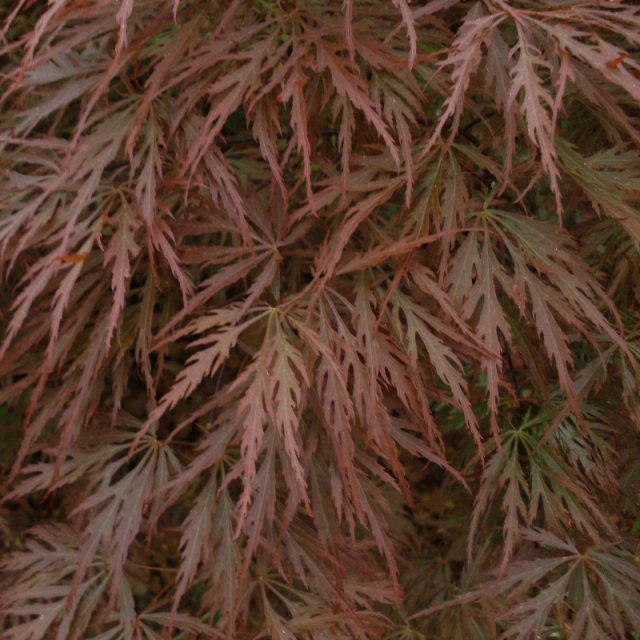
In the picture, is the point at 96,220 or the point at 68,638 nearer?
the point at 96,220

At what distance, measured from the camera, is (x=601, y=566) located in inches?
55.2

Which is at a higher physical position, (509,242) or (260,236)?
(509,242)

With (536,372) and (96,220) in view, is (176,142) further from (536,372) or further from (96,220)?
(536,372)

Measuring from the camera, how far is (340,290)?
4.46 ft

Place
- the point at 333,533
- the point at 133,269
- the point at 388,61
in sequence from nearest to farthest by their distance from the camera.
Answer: the point at 388,61
the point at 333,533
the point at 133,269

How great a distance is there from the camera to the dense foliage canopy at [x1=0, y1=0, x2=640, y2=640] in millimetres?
1218

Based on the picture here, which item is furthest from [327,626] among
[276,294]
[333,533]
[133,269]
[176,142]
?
[176,142]

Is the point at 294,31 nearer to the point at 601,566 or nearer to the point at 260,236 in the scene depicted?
the point at 260,236

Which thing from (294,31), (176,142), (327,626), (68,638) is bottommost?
(68,638)

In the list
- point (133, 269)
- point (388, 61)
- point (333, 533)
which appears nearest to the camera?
point (388, 61)

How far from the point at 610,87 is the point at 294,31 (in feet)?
1.74

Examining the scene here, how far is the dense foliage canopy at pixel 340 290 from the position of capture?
1.22 metres

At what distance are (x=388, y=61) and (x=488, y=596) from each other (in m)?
0.89

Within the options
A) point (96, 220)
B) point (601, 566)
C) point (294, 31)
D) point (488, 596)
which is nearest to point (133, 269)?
point (96, 220)
